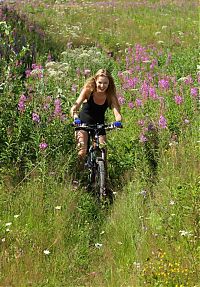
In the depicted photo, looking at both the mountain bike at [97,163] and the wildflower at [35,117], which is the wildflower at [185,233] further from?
the wildflower at [35,117]

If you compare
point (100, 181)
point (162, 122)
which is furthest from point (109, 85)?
point (100, 181)

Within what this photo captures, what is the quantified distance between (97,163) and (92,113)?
0.88 metres

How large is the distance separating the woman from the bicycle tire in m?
0.38

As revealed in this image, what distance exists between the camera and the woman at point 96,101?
640 centimetres

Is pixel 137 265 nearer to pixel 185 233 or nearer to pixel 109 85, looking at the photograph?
pixel 185 233

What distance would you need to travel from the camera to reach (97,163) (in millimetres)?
6102

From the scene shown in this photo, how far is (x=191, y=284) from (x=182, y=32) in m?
14.1

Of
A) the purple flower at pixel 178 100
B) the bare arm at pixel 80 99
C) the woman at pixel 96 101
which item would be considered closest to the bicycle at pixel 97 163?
the woman at pixel 96 101

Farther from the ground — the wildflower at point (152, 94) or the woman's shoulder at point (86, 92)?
the woman's shoulder at point (86, 92)

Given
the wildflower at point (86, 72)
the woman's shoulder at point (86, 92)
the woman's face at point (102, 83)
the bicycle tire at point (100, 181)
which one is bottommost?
the bicycle tire at point (100, 181)

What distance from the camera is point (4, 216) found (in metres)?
4.93

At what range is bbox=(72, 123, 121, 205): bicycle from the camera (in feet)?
19.5

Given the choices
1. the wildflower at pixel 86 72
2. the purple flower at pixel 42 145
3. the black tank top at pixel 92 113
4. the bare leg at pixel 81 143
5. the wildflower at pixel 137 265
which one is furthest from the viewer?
the wildflower at pixel 86 72

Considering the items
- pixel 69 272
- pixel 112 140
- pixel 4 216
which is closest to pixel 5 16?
pixel 112 140
